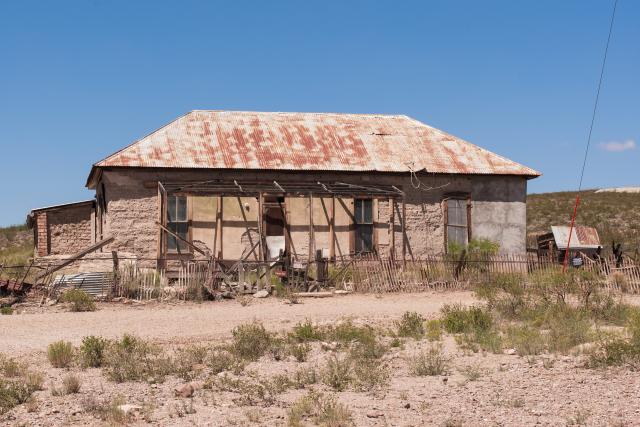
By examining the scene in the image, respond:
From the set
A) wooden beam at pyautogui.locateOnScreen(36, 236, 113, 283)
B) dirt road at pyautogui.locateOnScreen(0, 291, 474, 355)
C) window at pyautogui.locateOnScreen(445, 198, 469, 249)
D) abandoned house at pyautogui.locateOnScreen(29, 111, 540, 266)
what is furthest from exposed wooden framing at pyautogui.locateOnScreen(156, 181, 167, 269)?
window at pyautogui.locateOnScreen(445, 198, 469, 249)

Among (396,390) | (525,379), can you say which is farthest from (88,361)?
(525,379)

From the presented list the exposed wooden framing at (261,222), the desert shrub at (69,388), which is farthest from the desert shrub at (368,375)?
the exposed wooden framing at (261,222)

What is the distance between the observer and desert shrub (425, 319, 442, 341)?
480 inches

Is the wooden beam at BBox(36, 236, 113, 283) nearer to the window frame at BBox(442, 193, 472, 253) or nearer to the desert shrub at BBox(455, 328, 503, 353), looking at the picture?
the window frame at BBox(442, 193, 472, 253)

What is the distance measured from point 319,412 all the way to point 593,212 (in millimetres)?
44097

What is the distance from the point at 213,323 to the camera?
14.4 metres

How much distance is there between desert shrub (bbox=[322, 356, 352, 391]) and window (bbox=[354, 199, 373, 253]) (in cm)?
1251

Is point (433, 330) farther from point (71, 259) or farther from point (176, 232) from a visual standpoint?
point (176, 232)

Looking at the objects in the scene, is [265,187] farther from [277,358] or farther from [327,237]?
[277,358]

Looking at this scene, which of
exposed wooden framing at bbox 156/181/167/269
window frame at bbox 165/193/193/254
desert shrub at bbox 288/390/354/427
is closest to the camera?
desert shrub at bbox 288/390/354/427

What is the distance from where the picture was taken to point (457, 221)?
2355 cm

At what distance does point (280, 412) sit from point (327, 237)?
47.4ft

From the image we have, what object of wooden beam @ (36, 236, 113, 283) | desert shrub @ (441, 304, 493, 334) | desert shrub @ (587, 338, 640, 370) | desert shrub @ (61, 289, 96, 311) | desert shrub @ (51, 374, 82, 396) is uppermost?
wooden beam @ (36, 236, 113, 283)

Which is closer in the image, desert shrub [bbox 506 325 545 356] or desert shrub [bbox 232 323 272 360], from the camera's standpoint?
desert shrub [bbox 506 325 545 356]
